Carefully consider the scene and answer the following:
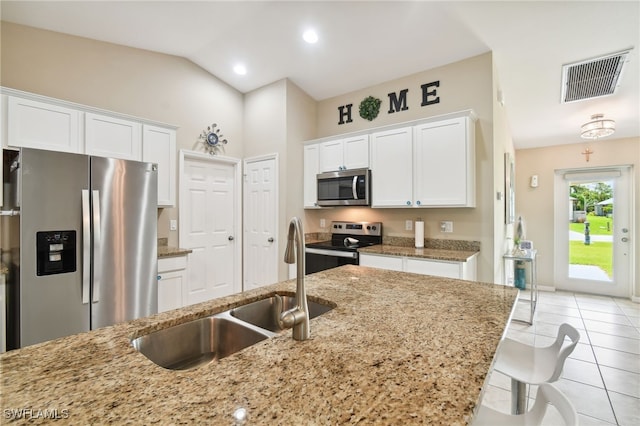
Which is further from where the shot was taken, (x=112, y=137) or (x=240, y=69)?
(x=240, y=69)

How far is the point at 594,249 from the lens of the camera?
486cm

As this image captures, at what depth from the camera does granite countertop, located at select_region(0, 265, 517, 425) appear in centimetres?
57

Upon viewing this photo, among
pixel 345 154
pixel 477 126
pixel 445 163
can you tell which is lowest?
pixel 445 163

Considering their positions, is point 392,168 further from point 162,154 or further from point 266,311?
point 162,154

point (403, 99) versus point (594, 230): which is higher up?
point (403, 99)

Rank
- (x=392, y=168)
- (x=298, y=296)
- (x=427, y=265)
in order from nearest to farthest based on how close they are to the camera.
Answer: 1. (x=298, y=296)
2. (x=427, y=265)
3. (x=392, y=168)

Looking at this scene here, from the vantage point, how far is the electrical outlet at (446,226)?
10.6 feet

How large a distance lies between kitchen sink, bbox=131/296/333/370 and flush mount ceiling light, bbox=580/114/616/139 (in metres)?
4.70

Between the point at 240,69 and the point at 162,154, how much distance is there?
162cm

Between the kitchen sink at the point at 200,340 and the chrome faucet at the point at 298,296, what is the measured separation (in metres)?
0.19

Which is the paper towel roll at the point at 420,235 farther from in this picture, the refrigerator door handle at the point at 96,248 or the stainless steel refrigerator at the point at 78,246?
the refrigerator door handle at the point at 96,248

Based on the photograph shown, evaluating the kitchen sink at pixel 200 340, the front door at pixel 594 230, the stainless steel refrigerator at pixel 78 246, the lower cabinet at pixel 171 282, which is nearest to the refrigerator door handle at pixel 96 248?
the stainless steel refrigerator at pixel 78 246

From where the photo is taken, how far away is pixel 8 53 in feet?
8.25

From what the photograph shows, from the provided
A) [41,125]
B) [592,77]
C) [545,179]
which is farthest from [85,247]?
[545,179]
